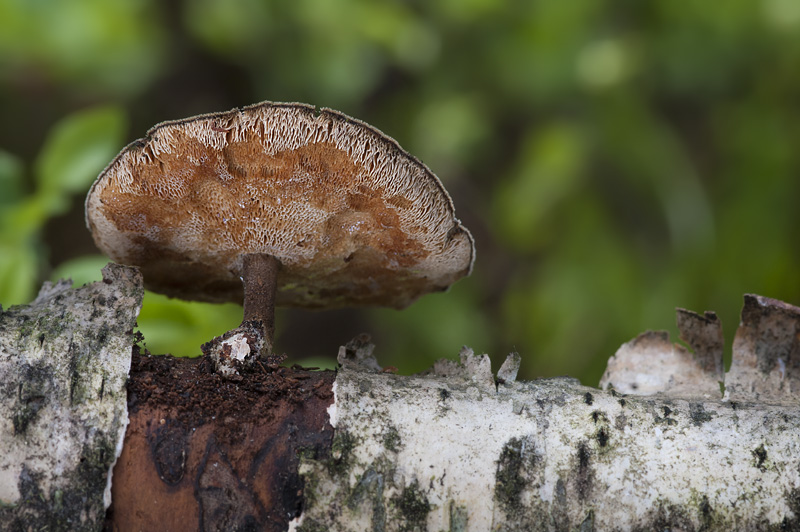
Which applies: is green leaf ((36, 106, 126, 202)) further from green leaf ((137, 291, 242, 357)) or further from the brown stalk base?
the brown stalk base

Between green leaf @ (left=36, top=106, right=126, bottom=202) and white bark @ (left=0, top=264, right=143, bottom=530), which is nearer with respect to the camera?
white bark @ (left=0, top=264, right=143, bottom=530)

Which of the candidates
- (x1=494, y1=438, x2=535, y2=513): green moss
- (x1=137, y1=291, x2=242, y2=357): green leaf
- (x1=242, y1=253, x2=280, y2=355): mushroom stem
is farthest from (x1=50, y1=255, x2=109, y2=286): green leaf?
(x1=494, y1=438, x2=535, y2=513): green moss

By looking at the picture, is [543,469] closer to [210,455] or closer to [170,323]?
[210,455]

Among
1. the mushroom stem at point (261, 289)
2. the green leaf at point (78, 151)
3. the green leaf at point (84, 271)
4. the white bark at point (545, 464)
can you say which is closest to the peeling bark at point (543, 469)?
the white bark at point (545, 464)

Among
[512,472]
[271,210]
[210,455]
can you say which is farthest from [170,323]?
[512,472]

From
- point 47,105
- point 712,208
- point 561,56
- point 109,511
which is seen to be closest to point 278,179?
point 109,511
